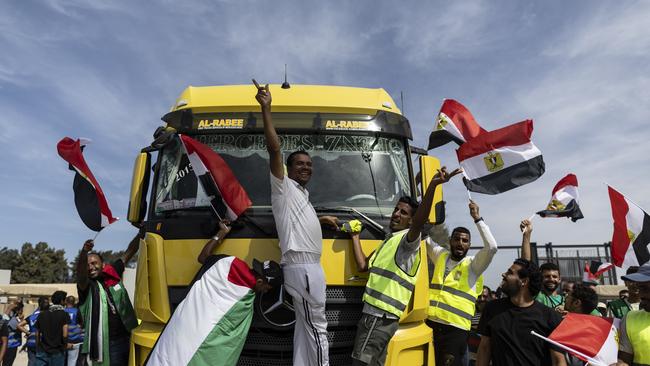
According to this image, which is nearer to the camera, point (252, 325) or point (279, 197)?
point (279, 197)

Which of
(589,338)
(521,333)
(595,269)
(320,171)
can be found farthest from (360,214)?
(595,269)

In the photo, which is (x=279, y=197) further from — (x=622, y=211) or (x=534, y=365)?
(x=622, y=211)

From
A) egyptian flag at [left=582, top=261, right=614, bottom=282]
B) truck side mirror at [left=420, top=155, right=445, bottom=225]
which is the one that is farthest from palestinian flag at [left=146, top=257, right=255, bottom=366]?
egyptian flag at [left=582, top=261, right=614, bottom=282]

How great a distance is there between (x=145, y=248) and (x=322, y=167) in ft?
5.70

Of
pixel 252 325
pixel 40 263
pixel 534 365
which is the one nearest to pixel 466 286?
pixel 534 365

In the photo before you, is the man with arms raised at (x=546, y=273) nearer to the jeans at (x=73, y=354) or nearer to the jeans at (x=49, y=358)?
the jeans at (x=73, y=354)

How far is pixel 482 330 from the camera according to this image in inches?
153

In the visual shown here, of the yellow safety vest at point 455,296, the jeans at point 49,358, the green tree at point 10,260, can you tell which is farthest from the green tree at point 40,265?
the yellow safety vest at point 455,296

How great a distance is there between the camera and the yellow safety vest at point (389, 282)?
378cm

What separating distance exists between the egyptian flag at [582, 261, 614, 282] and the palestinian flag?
8.86 m

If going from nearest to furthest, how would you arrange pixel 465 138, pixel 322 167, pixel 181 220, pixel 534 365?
pixel 534 365, pixel 181 220, pixel 322 167, pixel 465 138

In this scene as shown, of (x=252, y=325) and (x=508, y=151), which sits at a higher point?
(x=508, y=151)

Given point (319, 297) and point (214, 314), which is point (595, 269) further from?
point (214, 314)

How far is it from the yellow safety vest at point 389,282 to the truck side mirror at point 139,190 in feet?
8.04
